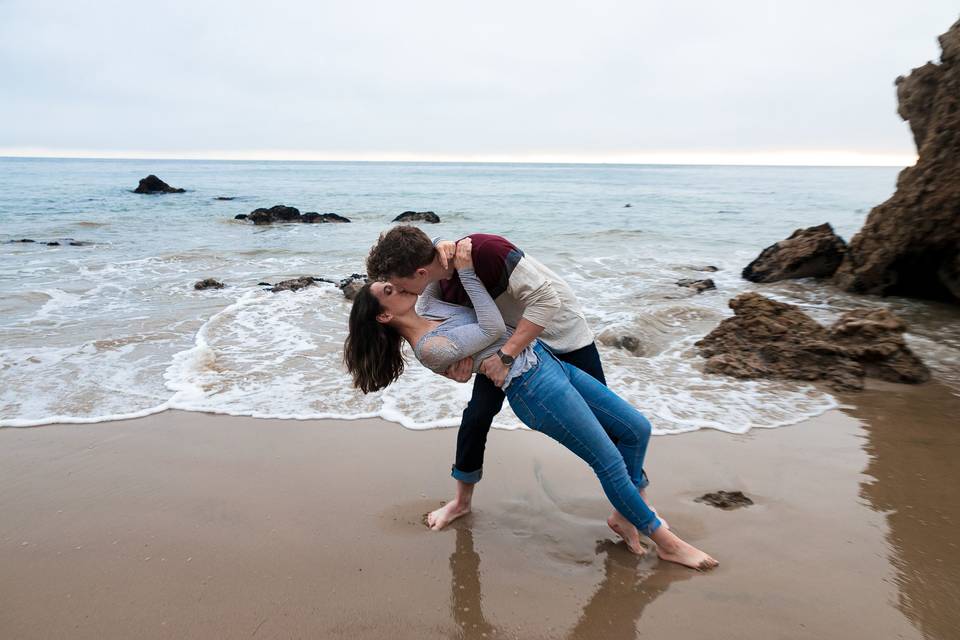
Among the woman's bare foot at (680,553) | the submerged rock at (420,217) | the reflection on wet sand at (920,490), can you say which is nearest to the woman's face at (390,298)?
the woman's bare foot at (680,553)

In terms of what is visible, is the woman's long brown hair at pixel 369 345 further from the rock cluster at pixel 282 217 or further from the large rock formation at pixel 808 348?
the rock cluster at pixel 282 217

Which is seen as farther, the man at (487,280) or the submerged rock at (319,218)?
the submerged rock at (319,218)

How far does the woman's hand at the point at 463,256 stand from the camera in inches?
106

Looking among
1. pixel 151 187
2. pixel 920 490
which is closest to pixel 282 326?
pixel 920 490

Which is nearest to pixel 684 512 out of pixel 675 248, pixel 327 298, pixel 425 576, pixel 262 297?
pixel 425 576

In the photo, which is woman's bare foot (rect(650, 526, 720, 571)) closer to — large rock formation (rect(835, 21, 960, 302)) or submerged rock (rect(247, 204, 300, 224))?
large rock formation (rect(835, 21, 960, 302))

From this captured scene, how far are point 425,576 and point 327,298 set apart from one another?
7.56 metres

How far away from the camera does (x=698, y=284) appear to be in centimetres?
1078

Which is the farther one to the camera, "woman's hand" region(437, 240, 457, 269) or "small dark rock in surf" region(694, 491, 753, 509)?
"small dark rock in surf" region(694, 491, 753, 509)

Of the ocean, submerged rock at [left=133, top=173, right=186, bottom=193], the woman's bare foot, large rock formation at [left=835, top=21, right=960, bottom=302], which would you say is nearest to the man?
the woman's bare foot

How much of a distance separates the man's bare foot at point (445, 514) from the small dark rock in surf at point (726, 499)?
147cm

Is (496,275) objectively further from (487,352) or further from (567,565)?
(567,565)

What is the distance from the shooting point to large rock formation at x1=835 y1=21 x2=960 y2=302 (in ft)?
26.2

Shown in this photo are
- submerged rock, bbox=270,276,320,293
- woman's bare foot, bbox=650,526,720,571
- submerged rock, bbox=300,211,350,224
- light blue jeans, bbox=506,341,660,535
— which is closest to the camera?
light blue jeans, bbox=506,341,660,535
